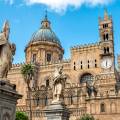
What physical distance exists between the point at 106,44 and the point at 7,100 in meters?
57.7

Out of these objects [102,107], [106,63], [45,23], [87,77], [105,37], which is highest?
[45,23]

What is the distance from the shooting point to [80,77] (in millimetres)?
66500

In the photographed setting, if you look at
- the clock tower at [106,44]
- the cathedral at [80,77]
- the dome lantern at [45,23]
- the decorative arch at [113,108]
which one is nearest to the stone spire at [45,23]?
the dome lantern at [45,23]

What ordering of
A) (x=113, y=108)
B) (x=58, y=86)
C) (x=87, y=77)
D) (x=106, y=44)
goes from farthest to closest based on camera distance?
(x=87, y=77)
(x=106, y=44)
(x=113, y=108)
(x=58, y=86)

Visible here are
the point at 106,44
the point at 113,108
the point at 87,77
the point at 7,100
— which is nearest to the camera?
the point at 7,100

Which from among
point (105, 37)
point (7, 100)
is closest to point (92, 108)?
point (105, 37)

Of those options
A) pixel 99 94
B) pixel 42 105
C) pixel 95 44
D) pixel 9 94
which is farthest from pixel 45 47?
pixel 9 94

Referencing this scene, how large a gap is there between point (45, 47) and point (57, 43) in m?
4.21

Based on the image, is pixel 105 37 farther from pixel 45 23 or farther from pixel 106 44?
pixel 45 23

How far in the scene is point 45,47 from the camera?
78375 mm

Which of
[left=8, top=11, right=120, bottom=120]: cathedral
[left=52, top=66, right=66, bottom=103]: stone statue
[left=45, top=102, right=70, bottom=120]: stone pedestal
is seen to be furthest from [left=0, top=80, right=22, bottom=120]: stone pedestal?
[left=8, top=11, right=120, bottom=120]: cathedral

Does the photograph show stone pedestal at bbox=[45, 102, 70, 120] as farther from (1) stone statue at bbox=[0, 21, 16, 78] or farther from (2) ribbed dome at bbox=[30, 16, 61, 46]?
(2) ribbed dome at bbox=[30, 16, 61, 46]

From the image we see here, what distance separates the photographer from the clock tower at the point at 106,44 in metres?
63.8

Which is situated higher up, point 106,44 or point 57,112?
point 106,44
